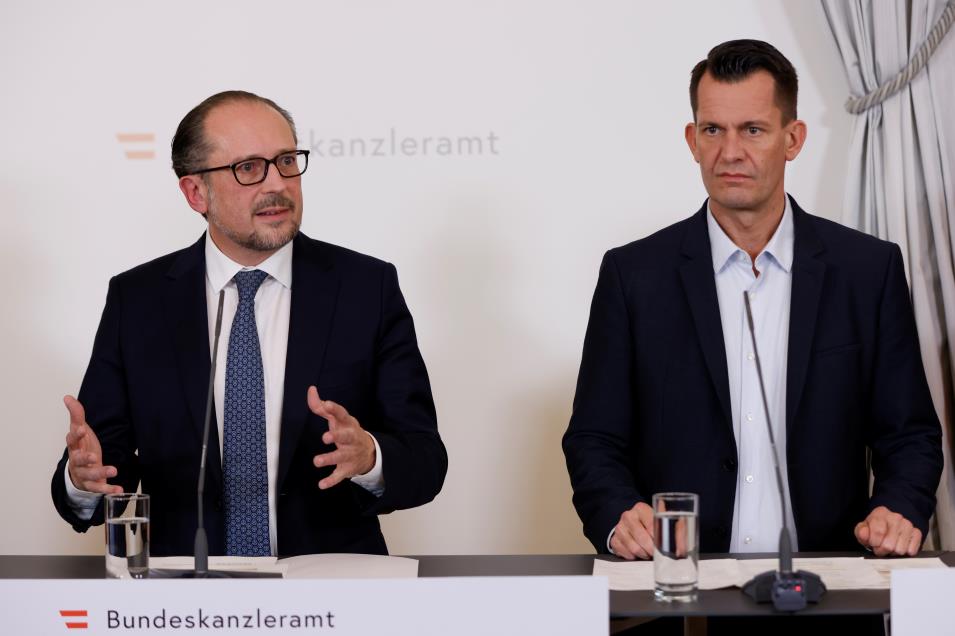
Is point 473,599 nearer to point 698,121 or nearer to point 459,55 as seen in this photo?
point 698,121

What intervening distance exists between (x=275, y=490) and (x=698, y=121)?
1280 millimetres

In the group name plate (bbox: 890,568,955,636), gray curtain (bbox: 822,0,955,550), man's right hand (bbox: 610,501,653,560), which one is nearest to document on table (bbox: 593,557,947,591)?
man's right hand (bbox: 610,501,653,560)

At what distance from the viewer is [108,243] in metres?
3.94

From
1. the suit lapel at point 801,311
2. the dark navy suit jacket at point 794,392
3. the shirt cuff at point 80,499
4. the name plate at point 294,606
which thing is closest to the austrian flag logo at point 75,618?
the name plate at point 294,606

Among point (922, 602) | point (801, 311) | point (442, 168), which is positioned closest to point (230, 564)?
point (922, 602)

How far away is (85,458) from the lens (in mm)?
2357

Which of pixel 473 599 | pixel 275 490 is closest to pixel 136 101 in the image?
pixel 275 490

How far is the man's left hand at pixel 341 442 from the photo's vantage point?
2.28 m

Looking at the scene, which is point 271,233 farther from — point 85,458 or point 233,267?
point 85,458

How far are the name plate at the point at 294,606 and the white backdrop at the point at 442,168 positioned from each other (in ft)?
6.94

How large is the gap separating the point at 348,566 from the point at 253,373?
643 mm

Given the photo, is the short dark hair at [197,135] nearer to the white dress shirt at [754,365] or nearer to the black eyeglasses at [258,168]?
the black eyeglasses at [258,168]

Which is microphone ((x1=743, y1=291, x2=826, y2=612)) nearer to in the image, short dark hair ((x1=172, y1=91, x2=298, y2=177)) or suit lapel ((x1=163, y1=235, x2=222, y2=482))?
suit lapel ((x1=163, y1=235, x2=222, y2=482))

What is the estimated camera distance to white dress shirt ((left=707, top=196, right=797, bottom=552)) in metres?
2.66
